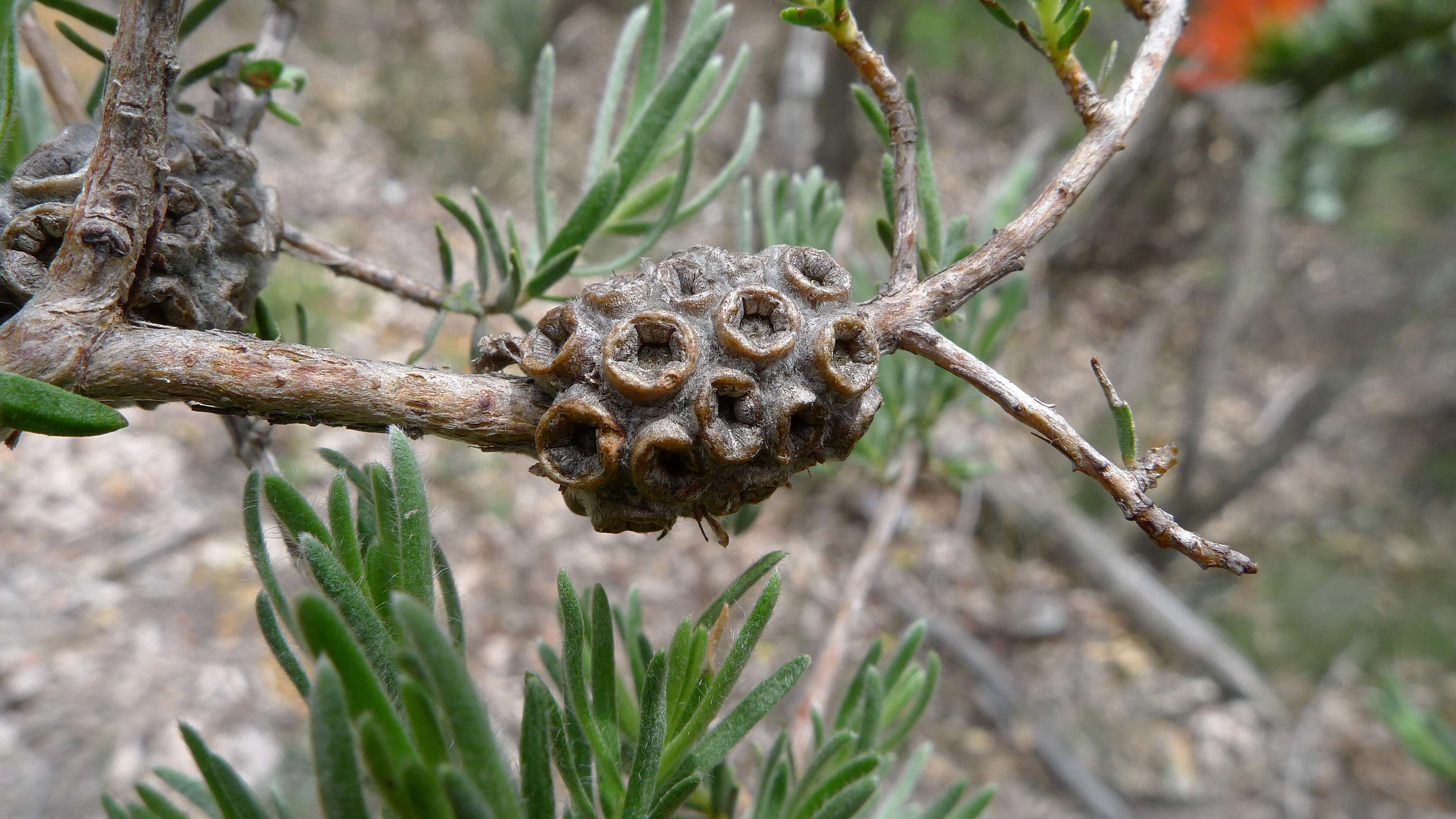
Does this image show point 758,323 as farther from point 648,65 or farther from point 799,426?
point 648,65

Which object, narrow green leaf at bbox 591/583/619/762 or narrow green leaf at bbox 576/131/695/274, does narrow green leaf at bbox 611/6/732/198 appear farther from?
narrow green leaf at bbox 591/583/619/762

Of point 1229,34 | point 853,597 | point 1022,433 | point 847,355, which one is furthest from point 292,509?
point 1022,433

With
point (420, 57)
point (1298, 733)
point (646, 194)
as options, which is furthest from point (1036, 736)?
point (420, 57)

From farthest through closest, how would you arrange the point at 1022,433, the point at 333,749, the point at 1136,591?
the point at 1022,433, the point at 1136,591, the point at 333,749

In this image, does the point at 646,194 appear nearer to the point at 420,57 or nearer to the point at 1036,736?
the point at 1036,736

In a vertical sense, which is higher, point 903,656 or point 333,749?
point 903,656

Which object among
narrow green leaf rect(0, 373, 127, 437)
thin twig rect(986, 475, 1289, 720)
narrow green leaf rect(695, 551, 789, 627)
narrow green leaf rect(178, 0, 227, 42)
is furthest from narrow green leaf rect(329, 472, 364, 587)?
thin twig rect(986, 475, 1289, 720)
